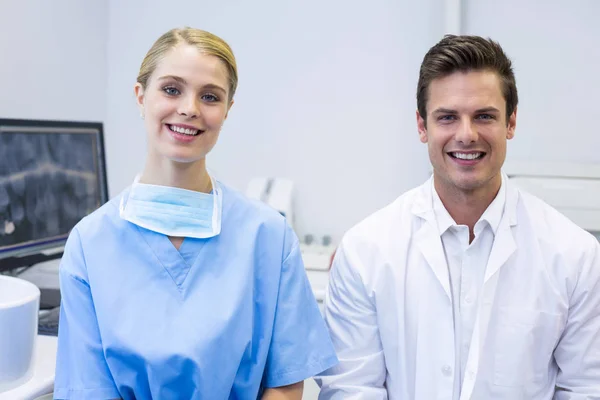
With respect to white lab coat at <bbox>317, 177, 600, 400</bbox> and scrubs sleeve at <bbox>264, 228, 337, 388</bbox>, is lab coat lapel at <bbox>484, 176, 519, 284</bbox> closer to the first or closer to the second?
white lab coat at <bbox>317, 177, 600, 400</bbox>

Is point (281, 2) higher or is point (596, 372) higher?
point (281, 2)

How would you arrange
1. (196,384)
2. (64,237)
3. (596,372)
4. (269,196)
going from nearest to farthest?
(196,384) < (596,372) < (64,237) < (269,196)

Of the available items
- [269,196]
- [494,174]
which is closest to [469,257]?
[494,174]

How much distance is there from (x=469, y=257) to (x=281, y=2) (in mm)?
1403

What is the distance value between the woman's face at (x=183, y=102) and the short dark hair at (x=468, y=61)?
1.53 feet

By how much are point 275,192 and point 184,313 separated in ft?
4.02

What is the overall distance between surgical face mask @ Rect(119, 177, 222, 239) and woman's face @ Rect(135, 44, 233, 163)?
7 centimetres

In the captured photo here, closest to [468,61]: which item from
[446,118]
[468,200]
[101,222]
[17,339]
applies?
[446,118]

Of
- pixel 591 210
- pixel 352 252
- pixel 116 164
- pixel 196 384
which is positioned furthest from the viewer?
pixel 116 164

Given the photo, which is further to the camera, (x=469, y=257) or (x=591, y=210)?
(x=591, y=210)

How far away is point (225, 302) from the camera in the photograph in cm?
108

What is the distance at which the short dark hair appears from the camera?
4.18 ft

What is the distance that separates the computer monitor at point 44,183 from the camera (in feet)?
5.02

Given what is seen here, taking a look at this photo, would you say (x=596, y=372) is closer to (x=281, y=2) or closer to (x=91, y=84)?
(x=281, y=2)
